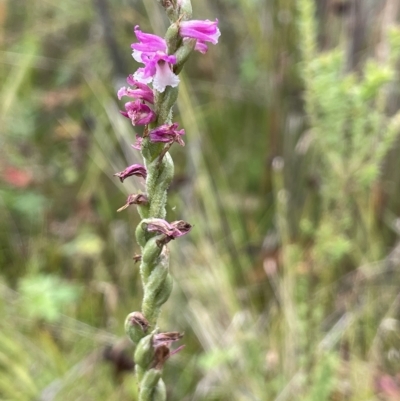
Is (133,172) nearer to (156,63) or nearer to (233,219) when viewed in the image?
(156,63)

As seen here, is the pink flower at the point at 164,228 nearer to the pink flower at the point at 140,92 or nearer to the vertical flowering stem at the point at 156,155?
the vertical flowering stem at the point at 156,155

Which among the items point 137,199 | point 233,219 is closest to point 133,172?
point 137,199

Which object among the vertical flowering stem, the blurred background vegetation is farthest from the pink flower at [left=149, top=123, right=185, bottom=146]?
the blurred background vegetation

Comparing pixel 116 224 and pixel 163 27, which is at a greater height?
pixel 163 27

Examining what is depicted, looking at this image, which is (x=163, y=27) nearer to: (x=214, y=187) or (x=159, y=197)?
(x=214, y=187)

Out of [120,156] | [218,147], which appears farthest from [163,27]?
[218,147]

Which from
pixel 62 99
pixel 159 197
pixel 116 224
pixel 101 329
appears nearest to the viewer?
pixel 159 197
